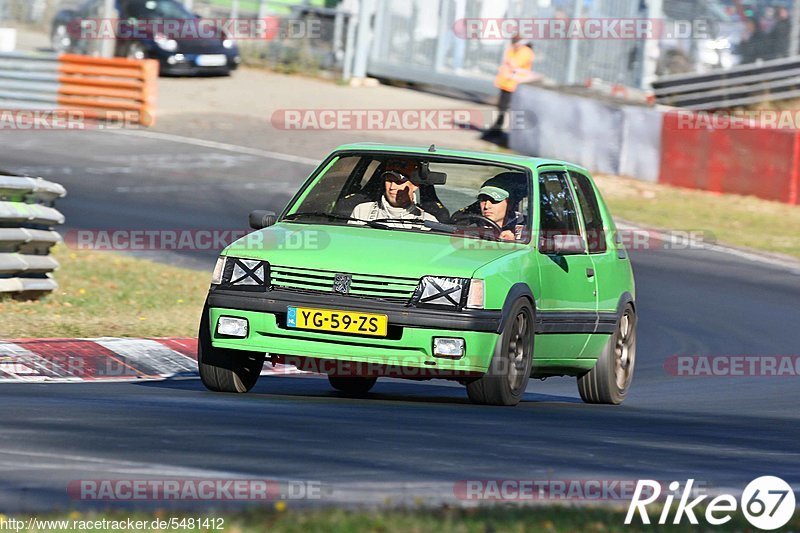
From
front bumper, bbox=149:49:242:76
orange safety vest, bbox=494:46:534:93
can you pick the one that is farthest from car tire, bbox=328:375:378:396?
front bumper, bbox=149:49:242:76

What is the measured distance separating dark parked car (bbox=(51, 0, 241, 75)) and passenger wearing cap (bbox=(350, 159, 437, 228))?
24.2m

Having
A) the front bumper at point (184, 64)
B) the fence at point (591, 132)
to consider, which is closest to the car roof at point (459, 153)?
the fence at point (591, 132)

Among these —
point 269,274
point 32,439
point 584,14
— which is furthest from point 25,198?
point 584,14

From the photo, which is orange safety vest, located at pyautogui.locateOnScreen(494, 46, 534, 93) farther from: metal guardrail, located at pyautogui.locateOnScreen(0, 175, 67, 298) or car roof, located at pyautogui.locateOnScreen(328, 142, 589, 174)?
car roof, located at pyautogui.locateOnScreen(328, 142, 589, 174)

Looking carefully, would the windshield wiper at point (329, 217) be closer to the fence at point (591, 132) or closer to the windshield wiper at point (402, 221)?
the windshield wiper at point (402, 221)

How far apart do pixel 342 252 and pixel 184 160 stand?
53.9 ft

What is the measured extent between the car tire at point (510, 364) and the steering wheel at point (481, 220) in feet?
2.10

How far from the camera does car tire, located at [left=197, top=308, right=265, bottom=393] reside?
870cm

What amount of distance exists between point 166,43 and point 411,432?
27.4 m

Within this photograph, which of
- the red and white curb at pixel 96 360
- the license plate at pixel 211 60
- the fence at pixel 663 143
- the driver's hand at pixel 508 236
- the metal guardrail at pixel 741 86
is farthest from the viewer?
the license plate at pixel 211 60

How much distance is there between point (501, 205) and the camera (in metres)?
9.46

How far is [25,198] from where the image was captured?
12.4 metres

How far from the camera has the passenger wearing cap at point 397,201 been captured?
373 inches

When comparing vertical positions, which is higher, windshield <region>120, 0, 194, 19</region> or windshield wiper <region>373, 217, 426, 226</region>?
windshield <region>120, 0, 194, 19</region>
